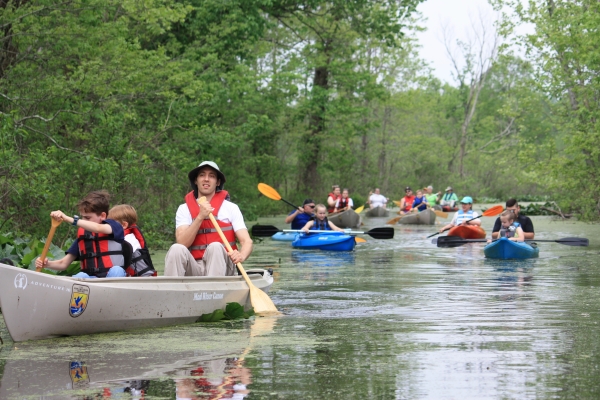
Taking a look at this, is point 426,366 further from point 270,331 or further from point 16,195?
point 16,195

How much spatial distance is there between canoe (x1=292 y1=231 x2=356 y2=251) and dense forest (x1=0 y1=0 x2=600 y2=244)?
2.49m

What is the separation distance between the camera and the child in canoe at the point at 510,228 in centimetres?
1537

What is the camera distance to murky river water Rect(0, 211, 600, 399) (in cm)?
526

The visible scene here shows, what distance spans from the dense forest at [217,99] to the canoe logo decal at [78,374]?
665cm

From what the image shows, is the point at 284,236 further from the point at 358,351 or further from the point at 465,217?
the point at 358,351

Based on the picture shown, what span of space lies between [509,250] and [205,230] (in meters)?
7.68

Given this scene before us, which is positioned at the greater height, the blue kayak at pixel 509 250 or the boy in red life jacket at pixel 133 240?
the boy in red life jacket at pixel 133 240

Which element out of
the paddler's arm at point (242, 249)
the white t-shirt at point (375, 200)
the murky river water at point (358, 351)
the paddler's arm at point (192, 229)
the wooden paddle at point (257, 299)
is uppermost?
the white t-shirt at point (375, 200)

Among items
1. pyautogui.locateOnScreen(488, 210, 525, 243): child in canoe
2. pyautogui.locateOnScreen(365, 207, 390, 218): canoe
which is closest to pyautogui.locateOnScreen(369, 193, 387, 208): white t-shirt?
pyautogui.locateOnScreen(365, 207, 390, 218): canoe

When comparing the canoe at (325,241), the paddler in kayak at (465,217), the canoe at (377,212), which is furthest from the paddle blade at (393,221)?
the canoe at (325,241)

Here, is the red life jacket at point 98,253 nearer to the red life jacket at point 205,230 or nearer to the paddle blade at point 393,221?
the red life jacket at point 205,230

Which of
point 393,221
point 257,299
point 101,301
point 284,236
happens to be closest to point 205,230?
point 257,299

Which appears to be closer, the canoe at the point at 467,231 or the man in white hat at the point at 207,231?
the man in white hat at the point at 207,231

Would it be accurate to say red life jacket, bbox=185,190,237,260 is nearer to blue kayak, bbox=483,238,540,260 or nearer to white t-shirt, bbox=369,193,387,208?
blue kayak, bbox=483,238,540,260
